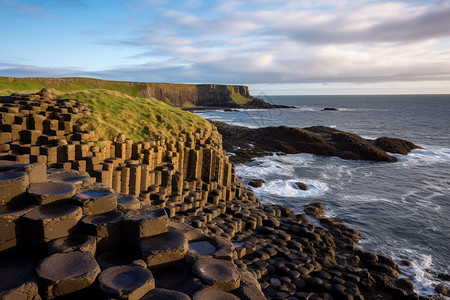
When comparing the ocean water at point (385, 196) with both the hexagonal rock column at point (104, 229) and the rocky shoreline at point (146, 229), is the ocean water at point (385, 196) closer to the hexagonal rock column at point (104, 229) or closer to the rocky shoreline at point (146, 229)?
the rocky shoreline at point (146, 229)

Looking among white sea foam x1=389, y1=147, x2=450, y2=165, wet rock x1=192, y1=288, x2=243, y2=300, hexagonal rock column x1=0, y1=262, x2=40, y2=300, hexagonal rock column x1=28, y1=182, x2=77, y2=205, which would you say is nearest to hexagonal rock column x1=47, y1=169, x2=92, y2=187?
hexagonal rock column x1=28, y1=182, x2=77, y2=205

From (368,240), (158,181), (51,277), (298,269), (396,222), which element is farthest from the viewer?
(396,222)

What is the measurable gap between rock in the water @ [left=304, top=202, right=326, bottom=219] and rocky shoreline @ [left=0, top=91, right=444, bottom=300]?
129 millimetres

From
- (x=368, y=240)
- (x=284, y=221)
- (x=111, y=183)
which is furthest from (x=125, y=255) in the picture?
(x=368, y=240)

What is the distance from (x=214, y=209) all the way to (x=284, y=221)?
4.39m

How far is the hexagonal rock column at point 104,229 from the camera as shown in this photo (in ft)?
19.1

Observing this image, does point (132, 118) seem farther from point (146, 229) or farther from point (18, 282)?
point (18, 282)

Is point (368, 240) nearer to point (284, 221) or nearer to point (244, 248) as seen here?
point (284, 221)

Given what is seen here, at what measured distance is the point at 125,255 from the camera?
5.91 metres

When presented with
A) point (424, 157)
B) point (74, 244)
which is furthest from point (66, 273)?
point (424, 157)

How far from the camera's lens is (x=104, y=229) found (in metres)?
5.88

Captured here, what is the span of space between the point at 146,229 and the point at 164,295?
159 centimetres

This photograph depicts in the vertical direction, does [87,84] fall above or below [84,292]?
above

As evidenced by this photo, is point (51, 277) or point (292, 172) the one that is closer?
point (51, 277)
